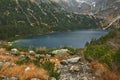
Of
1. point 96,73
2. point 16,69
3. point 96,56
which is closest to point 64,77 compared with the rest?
point 96,73

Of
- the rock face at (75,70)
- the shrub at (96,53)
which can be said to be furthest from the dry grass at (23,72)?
the shrub at (96,53)

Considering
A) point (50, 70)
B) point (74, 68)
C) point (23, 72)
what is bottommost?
point (74, 68)

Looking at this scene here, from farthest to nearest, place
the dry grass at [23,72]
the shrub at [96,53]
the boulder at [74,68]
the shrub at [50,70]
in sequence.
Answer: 1. the shrub at [96,53]
2. the boulder at [74,68]
3. the shrub at [50,70]
4. the dry grass at [23,72]

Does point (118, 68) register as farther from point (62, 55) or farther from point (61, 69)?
point (62, 55)

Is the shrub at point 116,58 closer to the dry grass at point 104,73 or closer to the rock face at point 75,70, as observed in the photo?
the dry grass at point 104,73

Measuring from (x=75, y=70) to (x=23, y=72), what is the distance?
12.4ft

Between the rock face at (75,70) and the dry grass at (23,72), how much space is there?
4.68 feet

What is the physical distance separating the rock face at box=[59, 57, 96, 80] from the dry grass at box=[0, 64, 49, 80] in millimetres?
1428

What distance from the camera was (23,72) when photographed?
1377cm

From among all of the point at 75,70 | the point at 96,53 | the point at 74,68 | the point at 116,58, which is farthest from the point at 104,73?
the point at 96,53

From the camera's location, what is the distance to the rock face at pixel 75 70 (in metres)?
14.9

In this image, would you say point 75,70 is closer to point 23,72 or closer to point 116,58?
point 116,58

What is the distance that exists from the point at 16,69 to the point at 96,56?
19.9ft

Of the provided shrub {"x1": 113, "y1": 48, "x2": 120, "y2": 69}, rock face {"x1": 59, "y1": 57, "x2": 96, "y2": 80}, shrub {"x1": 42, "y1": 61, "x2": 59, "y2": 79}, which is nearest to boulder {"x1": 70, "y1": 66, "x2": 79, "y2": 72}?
rock face {"x1": 59, "y1": 57, "x2": 96, "y2": 80}
